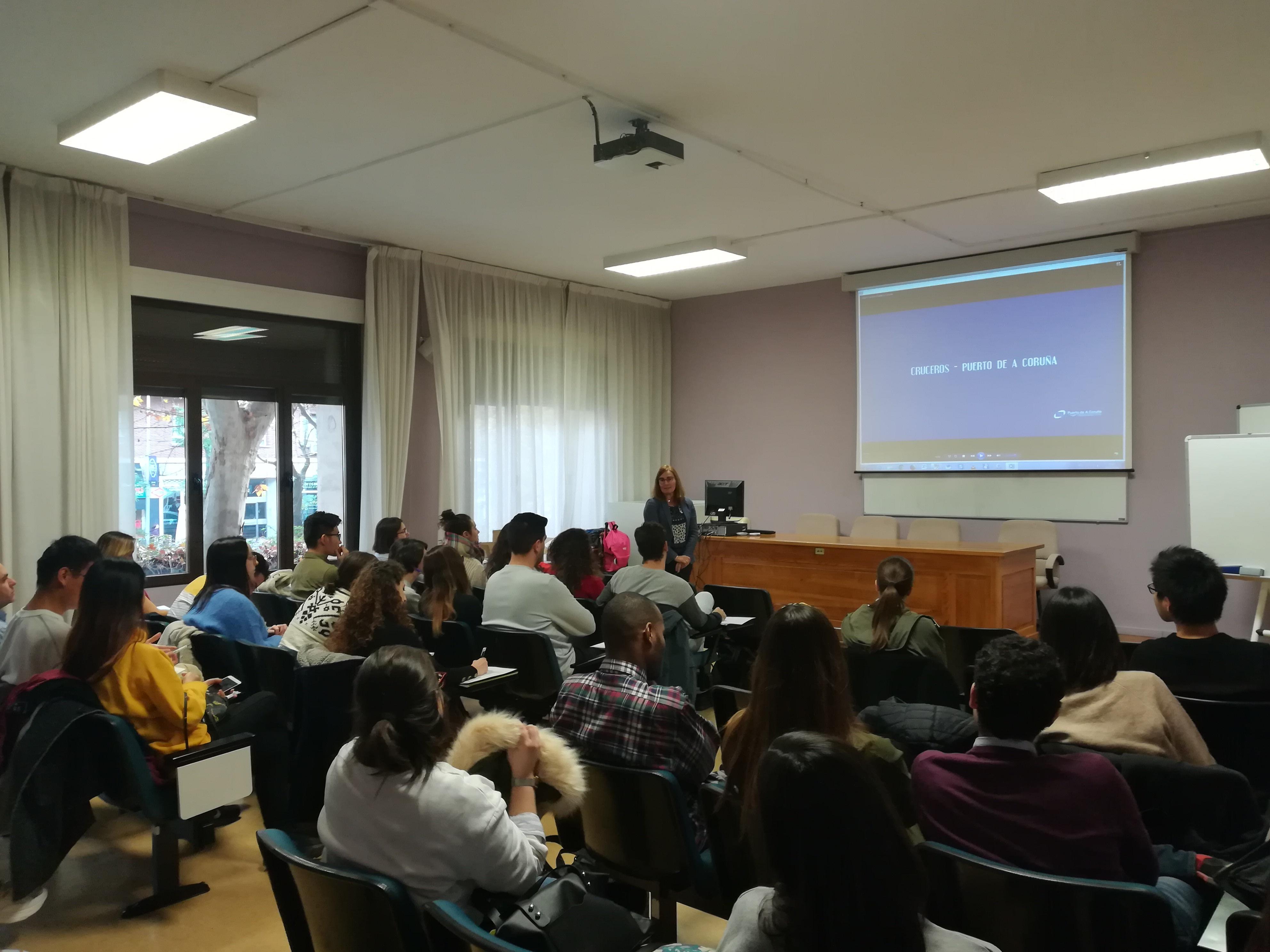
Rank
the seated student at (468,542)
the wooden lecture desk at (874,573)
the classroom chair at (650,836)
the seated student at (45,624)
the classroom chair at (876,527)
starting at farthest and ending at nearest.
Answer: the classroom chair at (876,527) → the wooden lecture desk at (874,573) → the seated student at (468,542) → the seated student at (45,624) → the classroom chair at (650,836)

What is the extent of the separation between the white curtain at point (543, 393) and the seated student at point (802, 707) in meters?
5.40

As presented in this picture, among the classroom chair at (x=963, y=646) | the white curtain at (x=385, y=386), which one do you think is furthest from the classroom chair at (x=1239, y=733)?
the white curtain at (x=385, y=386)

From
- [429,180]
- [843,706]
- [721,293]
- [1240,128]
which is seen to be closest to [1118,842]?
[843,706]

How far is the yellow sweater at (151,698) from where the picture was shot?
268 cm

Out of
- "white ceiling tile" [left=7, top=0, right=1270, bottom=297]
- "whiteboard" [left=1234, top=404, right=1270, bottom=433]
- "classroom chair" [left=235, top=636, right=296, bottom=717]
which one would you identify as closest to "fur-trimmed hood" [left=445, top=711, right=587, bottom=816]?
"classroom chair" [left=235, top=636, right=296, bottom=717]

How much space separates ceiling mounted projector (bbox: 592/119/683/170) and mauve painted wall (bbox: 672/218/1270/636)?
4.09 m

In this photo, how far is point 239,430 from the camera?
635 cm

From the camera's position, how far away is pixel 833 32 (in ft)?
11.3

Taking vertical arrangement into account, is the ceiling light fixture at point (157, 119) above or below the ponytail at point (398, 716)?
above

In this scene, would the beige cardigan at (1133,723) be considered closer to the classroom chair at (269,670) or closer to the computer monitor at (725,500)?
the classroom chair at (269,670)

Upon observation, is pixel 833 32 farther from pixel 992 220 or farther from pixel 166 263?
pixel 166 263

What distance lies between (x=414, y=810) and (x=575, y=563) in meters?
3.12

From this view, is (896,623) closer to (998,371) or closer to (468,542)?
(468,542)

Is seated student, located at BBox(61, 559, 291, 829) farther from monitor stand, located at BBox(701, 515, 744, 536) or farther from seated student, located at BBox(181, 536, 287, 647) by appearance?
monitor stand, located at BBox(701, 515, 744, 536)
